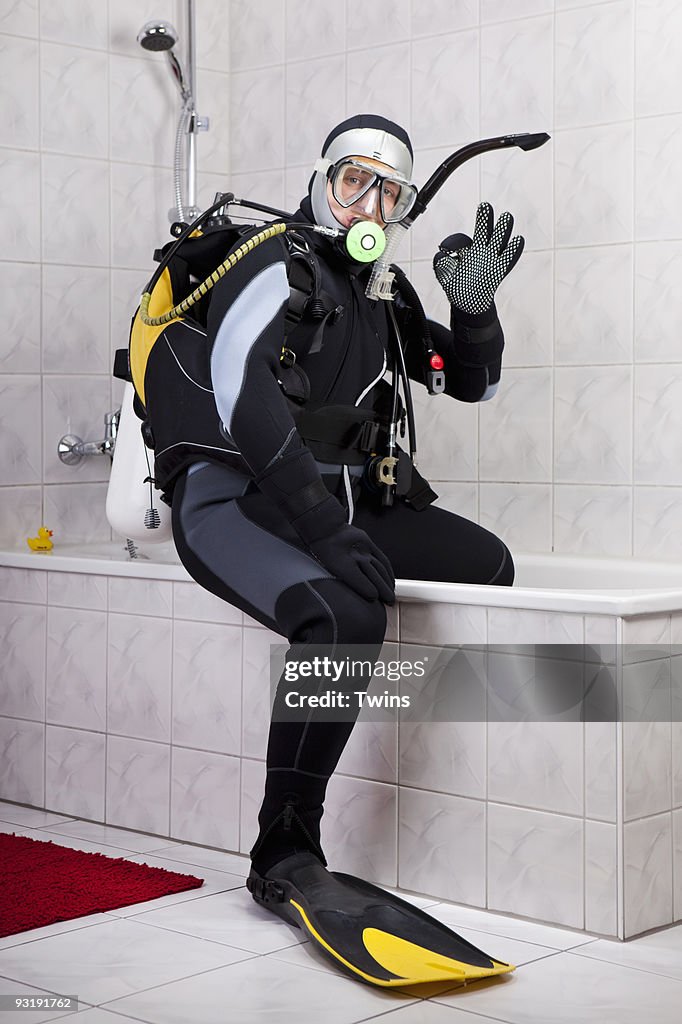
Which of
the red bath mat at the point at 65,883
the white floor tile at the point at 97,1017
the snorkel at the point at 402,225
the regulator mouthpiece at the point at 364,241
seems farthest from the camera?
the snorkel at the point at 402,225

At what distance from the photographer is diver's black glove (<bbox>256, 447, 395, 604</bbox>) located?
226 centimetres

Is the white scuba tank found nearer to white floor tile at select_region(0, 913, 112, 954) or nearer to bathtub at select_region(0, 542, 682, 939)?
bathtub at select_region(0, 542, 682, 939)

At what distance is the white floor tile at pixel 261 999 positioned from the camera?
188cm

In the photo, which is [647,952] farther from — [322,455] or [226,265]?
[226,265]

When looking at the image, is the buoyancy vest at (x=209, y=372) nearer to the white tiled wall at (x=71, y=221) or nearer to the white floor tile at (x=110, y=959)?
the white floor tile at (x=110, y=959)

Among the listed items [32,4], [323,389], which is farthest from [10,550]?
[32,4]

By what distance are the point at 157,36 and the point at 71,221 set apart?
531mm

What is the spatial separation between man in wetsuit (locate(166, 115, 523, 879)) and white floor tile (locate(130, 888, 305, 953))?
0.29 ft

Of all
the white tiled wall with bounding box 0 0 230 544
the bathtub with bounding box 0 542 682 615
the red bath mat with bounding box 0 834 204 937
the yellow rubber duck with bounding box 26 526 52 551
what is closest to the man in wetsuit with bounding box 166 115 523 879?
the bathtub with bounding box 0 542 682 615

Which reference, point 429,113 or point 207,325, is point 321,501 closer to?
point 207,325

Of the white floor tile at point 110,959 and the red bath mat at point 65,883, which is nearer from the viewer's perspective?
the white floor tile at point 110,959

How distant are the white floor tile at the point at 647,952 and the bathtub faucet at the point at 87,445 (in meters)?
1.86

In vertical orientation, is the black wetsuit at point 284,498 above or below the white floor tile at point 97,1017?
above

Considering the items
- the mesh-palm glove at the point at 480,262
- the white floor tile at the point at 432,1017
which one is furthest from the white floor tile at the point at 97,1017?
the mesh-palm glove at the point at 480,262
